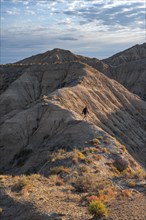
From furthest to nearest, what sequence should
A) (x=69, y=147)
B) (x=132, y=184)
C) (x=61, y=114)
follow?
(x=61, y=114), (x=69, y=147), (x=132, y=184)

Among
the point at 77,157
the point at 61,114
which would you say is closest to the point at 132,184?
the point at 77,157

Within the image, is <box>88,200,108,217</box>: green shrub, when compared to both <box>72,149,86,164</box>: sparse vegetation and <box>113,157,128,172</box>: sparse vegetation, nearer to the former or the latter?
<box>72,149,86,164</box>: sparse vegetation

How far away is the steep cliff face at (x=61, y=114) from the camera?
3803 cm

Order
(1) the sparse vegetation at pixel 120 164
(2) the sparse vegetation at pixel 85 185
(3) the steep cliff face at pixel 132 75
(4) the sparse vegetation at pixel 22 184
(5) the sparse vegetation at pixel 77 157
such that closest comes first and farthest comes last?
1. (4) the sparse vegetation at pixel 22 184
2. (2) the sparse vegetation at pixel 85 185
3. (5) the sparse vegetation at pixel 77 157
4. (1) the sparse vegetation at pixel 120 164
5. (3) the steep cliff face at pixel 132 75

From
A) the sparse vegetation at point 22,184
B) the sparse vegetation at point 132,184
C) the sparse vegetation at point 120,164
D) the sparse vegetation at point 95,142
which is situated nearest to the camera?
the sparse vegetation at point 22,184

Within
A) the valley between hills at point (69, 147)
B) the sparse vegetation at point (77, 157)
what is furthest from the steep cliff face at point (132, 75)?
the sparse vegetation at point (77, 157)

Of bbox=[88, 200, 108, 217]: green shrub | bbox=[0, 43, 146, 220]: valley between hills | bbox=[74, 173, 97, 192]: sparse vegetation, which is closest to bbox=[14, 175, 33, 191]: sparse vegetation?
bbox=[0, 43, 146, 220]: valley between hills

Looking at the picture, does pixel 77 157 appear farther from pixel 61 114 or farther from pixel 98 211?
pixel 61 114

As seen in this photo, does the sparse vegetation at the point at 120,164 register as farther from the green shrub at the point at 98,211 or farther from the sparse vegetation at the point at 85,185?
the green shrub at the point at 98,211

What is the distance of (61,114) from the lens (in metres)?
43.5

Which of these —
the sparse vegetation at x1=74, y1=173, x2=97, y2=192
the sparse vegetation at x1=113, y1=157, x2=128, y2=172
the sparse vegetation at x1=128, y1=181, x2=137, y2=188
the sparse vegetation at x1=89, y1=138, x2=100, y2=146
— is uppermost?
the sparse vegetation at x1=74, y1=173, x2=97, y2=192

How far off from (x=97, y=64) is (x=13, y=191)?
10646 cm

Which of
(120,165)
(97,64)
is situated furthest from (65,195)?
(97,64)

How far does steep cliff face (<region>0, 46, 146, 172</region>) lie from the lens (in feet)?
125
